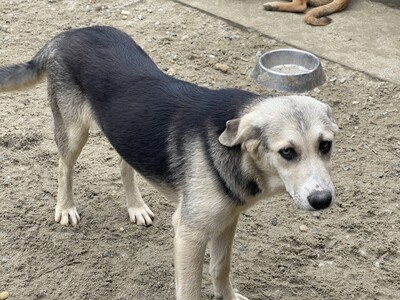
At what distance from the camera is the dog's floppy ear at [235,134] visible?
142 inches

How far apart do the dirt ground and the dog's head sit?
55.2 inches

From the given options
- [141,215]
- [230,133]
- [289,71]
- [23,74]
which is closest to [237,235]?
[141,215]

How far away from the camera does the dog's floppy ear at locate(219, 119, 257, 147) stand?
142 inches

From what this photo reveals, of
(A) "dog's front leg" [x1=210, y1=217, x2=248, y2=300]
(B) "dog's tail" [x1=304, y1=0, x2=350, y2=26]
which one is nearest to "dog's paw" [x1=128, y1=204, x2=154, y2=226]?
(A) "dog's front leg" [x1=210, y1=217, x2=248, y2=300]

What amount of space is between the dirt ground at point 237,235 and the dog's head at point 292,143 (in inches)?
55.2

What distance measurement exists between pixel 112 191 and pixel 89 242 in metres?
0.64

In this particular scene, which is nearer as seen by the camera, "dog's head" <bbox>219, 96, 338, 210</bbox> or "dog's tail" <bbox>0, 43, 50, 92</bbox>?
"dog's head" <bbox>219, 96, 338, 210</bbox>

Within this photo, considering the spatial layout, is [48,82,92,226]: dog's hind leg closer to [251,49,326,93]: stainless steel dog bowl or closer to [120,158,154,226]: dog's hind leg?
[120,158,154,226]: dog's hind leg

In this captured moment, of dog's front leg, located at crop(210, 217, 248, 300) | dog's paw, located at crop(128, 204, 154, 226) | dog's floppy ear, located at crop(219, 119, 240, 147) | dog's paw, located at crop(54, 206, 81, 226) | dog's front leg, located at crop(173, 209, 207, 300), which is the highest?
dog's floppy ear, located at crop(219, 119, 240, 147)

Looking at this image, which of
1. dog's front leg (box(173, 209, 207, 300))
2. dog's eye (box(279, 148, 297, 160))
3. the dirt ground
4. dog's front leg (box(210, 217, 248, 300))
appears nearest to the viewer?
dog's eye (box(279, 148, 297, 160))

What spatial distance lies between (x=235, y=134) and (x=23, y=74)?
1924 mm

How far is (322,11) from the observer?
8.45m

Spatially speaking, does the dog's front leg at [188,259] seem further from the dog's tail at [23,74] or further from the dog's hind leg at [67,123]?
the dog's tail at [23,74]

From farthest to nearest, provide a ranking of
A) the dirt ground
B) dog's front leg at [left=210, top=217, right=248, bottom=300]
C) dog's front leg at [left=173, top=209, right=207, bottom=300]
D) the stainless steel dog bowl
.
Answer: the stainless steel dog bowl < the dirt ground < dog's front leg at [left=210, top=217, right=248, bottom=300] < dog's front leg at [left=173, top=209, right=207, bottom=300]
